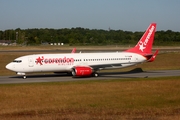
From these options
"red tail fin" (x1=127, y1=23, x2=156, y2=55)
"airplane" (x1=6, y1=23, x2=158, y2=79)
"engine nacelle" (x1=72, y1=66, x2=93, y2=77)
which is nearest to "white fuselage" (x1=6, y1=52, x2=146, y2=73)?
"airplane" (x1=6, y1=23, x2=158, y2=79)

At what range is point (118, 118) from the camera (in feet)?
71.3

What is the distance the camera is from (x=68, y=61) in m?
48.0

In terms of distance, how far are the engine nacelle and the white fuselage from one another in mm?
1165

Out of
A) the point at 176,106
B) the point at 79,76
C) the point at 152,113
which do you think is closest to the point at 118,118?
the point at 152,113

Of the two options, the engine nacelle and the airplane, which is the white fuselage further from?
the engine nacelle

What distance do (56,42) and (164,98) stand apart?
5374 inches

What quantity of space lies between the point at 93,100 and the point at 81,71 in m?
17.2

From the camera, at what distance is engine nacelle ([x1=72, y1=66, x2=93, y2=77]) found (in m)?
46.7

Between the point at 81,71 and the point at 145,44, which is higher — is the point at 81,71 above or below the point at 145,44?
below

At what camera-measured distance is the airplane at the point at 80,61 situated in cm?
4638

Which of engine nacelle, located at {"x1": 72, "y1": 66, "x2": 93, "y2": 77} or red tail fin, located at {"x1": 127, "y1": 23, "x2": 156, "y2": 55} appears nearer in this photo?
engine nacelle, located at {"x1": 72, "y1": 66, "x2": 93, "y2": 77}

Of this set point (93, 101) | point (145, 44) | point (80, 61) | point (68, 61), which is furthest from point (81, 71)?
point (93, 101)

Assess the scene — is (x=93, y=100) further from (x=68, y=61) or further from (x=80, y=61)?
(x=80, y=61)

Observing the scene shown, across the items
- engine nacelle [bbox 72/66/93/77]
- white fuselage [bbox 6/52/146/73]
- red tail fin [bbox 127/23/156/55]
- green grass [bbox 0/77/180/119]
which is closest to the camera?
green grass [bbox 0/77/180/119]
